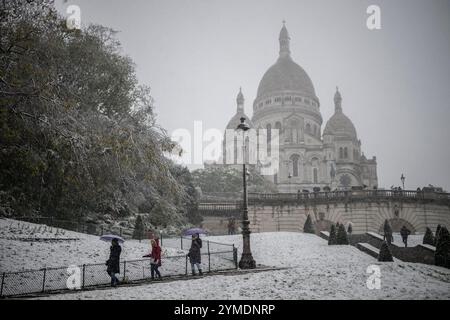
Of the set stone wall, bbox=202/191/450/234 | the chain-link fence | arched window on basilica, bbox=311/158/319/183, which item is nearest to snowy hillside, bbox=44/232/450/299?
the chain-link fence

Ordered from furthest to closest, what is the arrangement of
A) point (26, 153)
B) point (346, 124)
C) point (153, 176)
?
point (346, 124) → point (153, 176) → point (26, 153)

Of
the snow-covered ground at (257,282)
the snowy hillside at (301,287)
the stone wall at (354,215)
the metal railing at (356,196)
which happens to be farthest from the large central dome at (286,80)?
the snowy hillside at (301,287)

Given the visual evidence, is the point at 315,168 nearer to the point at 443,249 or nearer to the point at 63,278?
the point at 443,249

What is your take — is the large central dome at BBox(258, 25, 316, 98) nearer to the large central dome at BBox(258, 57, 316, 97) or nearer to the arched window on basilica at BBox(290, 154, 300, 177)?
the large central dome at BBox(258, 57, 316, 97)

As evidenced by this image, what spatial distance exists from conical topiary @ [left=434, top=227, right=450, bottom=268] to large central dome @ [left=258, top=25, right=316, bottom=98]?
2635 inches

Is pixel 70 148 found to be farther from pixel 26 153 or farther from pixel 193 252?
pixel 193 252

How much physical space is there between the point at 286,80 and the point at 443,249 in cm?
6951

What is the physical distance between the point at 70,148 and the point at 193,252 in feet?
22.4

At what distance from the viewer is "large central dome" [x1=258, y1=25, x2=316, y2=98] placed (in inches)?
3374

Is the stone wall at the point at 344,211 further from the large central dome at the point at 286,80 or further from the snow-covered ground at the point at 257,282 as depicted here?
the large central dome at the point at 286,80

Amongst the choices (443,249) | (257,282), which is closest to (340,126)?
(443,249)

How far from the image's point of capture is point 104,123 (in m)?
22.2

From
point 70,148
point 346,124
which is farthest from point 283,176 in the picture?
point 70,148

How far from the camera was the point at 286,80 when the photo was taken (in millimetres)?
86625
